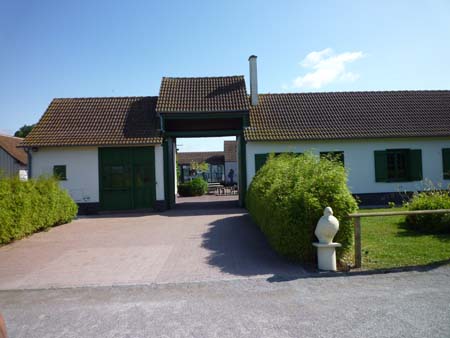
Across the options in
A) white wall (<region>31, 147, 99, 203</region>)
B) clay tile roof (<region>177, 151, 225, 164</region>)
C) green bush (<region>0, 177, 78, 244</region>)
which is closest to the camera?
green bush (<region>0, 177, 78, 244</region>)

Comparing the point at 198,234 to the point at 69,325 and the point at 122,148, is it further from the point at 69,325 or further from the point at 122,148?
the point at 122,148

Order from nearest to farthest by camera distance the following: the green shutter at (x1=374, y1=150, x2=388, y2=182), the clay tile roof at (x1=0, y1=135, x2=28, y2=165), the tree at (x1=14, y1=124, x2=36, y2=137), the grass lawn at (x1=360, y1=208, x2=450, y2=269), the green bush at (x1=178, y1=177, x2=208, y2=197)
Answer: the grass lawn at (x1=360, y1=208, x2=450, y2=269), the green shutter at (x1=374, y1=150, x2=388, y2=182), the green bush at (x1=178, y1=177, x2=208, y2=197), the clay tile roof at (x1=0, y1=135, x2=28, y2=165), the tree at (x1=14, y1=124, x2=36, y2=137)

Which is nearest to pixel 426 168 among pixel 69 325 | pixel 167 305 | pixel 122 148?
pixel 122 148

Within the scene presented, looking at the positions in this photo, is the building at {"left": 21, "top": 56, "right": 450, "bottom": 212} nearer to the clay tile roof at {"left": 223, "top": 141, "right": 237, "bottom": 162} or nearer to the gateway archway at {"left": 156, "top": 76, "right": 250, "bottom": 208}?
the gateway archway at {"left": 156, "top": 76, "right": 250, "bottom": 208}

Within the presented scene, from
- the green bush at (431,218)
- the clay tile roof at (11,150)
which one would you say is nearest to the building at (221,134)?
the green bush at (431,218)

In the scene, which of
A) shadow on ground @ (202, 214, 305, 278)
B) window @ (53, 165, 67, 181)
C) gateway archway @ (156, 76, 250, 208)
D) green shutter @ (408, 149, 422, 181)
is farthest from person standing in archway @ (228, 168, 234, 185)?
shadow on ground @ (202, 214, 305, 278)

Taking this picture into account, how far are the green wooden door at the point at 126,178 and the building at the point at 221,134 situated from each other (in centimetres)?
4

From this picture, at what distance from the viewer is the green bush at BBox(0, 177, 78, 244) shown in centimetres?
870

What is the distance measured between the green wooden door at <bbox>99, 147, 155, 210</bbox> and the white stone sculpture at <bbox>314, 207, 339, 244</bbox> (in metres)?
10.1

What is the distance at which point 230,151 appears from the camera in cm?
4103

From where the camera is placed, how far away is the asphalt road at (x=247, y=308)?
3.73m

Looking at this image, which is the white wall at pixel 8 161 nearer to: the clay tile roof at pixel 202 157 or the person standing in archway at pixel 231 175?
the person standing in archway at pixel 231 175

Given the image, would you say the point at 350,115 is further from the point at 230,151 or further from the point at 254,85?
the point at 230,151

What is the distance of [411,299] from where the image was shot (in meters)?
4.45
